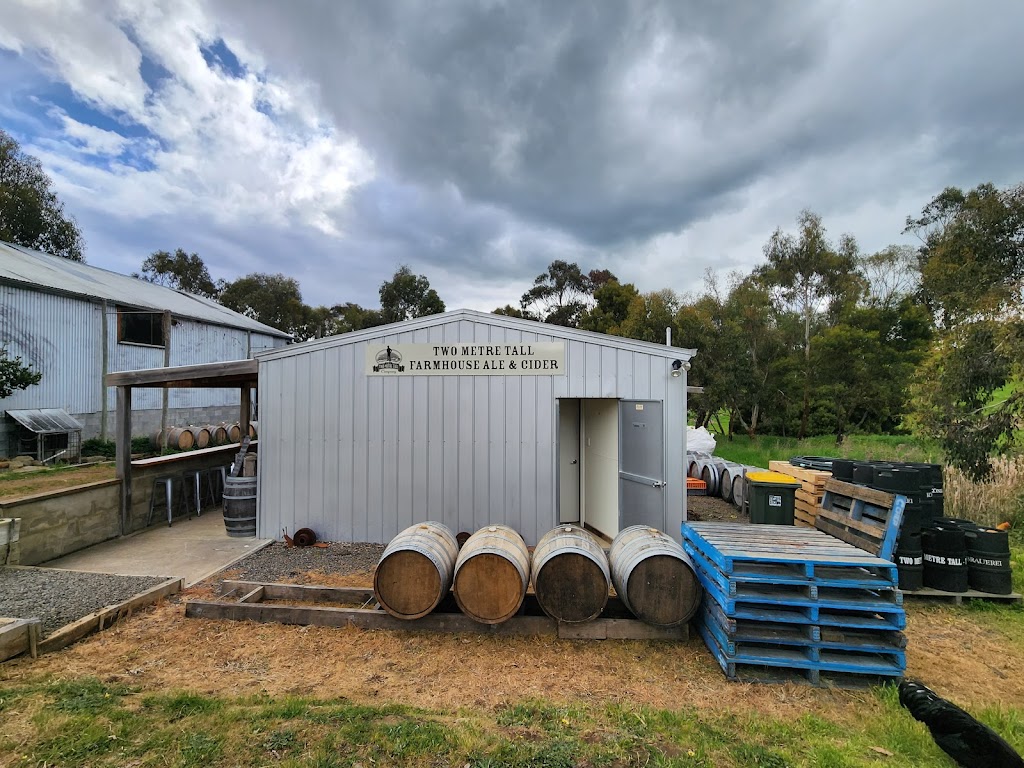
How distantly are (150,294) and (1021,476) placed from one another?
2727 centimetres

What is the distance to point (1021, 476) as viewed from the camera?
7.91 metres

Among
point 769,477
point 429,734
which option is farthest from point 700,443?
point 429,734

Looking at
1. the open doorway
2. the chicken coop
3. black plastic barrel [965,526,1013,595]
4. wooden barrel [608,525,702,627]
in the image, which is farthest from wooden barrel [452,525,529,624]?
the chicken coop

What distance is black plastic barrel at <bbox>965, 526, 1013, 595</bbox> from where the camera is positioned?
515cm

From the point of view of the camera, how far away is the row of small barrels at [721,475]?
31.5 feet

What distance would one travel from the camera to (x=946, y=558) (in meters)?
5.25

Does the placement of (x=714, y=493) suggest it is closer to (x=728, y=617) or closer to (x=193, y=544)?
(x=728, y=617)

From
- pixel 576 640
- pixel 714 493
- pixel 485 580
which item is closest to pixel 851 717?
pixel 576 640

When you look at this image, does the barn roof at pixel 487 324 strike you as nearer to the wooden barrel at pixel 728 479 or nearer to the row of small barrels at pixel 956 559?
the row of small barrels at pixel 956 559

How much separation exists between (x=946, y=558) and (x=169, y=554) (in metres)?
10.0

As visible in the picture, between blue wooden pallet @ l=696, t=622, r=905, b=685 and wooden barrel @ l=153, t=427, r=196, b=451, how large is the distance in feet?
59.0

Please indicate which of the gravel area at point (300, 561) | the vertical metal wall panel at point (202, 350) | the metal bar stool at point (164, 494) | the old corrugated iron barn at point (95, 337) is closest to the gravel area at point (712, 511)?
the gravel area at point (300, 561)

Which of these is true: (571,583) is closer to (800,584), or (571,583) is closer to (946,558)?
(800,584)

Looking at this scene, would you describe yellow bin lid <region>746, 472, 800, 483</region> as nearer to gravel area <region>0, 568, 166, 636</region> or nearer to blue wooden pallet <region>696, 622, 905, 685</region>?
blue wooden pallet <region>696, 622, 905, 685</region>
